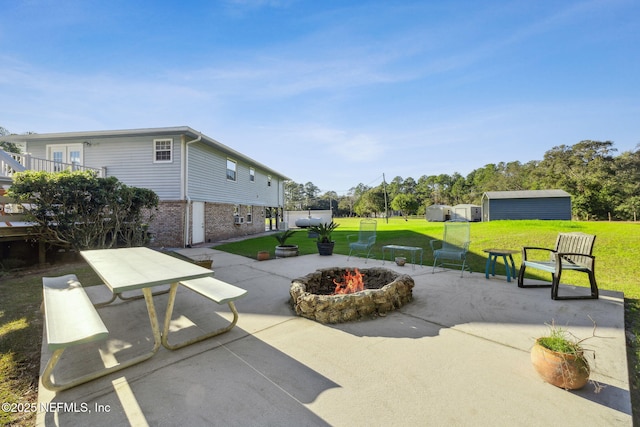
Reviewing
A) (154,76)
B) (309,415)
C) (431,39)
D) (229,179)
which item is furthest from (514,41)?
(229,179)

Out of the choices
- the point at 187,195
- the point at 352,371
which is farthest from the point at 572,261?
the point at 187,195

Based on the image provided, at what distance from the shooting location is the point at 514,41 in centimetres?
718

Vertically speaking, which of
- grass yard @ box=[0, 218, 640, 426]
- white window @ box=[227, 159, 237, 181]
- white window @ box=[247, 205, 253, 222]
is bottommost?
grass yard @ box=[0, 218, 640, 426]

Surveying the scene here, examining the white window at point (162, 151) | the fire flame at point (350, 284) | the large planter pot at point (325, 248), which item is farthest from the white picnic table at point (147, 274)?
the white window at point (162, 151)

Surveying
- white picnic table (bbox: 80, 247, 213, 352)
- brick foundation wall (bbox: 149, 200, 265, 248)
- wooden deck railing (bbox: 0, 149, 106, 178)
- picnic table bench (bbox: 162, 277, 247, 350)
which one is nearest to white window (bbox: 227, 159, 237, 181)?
brick foundation wall (bbox: 149, 200, 265, 248)

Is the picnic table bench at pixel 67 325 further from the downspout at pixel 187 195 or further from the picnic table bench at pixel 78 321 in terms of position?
the downspout at pixel 187 195

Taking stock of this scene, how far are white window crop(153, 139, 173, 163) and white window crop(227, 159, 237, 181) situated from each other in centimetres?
363

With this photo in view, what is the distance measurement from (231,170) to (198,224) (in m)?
4.23

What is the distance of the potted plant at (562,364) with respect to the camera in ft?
6.24

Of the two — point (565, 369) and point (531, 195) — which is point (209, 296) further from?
point (531, 195)

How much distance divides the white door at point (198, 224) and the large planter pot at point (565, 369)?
12.1 meters

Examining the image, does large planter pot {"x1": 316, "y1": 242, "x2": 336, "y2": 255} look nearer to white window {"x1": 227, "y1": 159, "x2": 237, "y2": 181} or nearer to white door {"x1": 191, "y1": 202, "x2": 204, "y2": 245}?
white door {"x1": 191, "y1": 202, "x2": 204, "y2": 245}

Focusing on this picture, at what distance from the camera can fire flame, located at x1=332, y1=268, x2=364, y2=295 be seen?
3.90 meters

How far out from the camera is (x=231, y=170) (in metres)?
14.9
